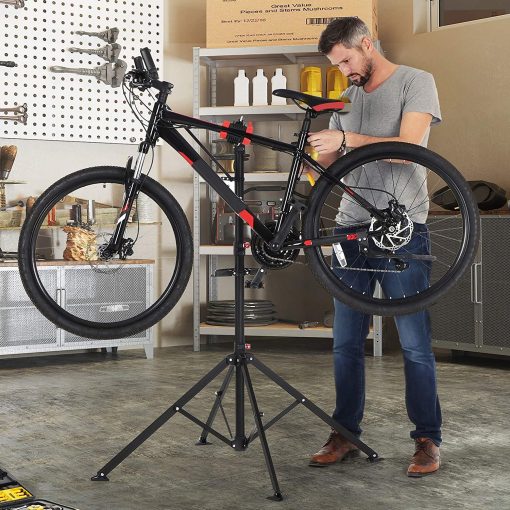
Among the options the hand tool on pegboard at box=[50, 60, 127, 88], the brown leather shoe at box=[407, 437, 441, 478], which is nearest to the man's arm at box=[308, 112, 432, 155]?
the brown leather shoe at box=[407, 437, 441, 478]

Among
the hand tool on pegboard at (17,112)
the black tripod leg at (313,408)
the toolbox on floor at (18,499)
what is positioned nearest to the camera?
the toolbox on floor at (18,499)

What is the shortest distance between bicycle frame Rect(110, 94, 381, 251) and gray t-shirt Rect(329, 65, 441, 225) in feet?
0.49

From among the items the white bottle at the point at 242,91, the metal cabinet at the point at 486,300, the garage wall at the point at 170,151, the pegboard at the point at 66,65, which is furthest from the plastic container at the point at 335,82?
the pegboard at the point at 66,65

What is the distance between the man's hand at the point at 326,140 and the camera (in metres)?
2.85

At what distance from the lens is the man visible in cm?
292

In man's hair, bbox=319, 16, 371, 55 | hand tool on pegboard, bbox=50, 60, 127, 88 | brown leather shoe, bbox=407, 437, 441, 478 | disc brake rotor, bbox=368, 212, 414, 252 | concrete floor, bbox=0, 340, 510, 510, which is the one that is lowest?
concrete floor, bbox=0, 340, 510, 510

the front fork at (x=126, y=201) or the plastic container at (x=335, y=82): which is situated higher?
the plastic container at (x=335, y=82)

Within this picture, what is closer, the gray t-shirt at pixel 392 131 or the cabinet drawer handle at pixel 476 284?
the gray t-shirt at pixel 392 131

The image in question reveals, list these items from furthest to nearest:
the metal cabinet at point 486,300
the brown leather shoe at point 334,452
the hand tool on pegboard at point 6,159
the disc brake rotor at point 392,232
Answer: the hand tool on pegboard at point 6,159
the metal cabinet at point 486,300
the brown leather shoe at point 334,452
the disc brake rotor at point 392,232

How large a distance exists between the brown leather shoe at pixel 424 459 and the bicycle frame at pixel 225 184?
768 mm

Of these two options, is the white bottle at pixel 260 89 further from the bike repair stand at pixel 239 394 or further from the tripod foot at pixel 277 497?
the tripod foot at pixel 277 497

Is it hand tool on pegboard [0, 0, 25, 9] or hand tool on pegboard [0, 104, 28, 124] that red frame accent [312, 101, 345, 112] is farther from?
hand tool on pegboard [0, 0, 25, 9]

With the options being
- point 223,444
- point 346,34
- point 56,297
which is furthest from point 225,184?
point 56,297

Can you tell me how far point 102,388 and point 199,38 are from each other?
292 cm
